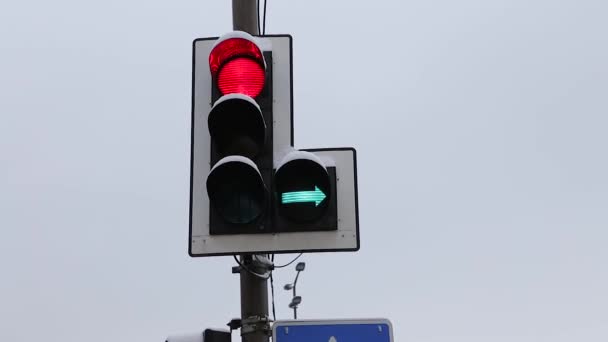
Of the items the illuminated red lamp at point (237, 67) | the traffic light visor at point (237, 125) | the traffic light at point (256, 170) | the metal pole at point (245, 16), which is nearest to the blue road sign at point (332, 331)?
the traffic light at point (256, 170)

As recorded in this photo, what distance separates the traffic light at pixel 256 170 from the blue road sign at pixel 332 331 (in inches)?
13.7

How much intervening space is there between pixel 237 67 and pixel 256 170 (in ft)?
2.06

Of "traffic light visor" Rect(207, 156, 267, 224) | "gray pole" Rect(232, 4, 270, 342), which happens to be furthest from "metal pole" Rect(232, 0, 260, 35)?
"gray pole" Rect(232, 4, 270, 342)

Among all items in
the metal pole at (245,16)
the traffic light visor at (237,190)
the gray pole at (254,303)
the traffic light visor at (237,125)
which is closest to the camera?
the traffic light visor at (237,190)

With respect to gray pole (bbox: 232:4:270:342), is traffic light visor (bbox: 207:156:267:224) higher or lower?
higher

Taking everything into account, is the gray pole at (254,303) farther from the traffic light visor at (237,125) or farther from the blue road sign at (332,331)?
the traffic light visor at (237,125)

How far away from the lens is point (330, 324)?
3943 mm

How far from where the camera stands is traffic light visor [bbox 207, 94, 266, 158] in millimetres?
3824

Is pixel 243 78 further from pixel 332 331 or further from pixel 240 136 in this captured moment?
pixel 332 331

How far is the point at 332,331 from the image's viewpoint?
3936 mm

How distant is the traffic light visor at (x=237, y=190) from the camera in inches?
146

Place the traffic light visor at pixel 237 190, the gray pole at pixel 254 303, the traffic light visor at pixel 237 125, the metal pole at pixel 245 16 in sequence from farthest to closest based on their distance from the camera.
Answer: the metal pole at pixel 245 16 < the gray pole at pixel 254 303 < the traffic light visor at pixel 237 125 < the traffic light visor at pixel 237 190

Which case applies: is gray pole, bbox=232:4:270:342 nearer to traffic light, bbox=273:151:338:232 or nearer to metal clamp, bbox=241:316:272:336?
metal clamp, bbox=241:316:272:336

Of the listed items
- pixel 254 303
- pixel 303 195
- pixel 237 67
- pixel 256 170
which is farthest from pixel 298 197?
pixel 237 67
